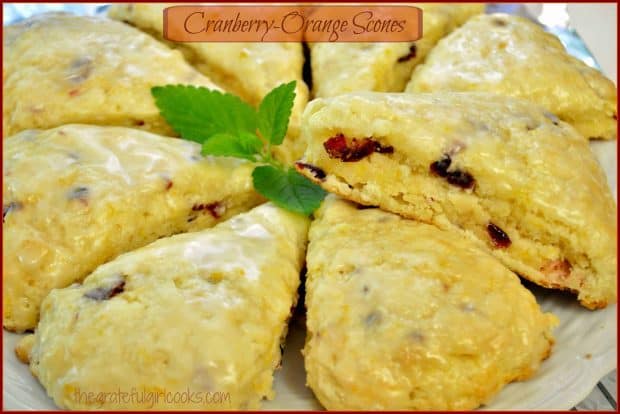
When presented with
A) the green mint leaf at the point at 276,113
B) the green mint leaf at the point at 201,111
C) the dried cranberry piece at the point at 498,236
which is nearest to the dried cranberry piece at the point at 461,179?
the dried cranberry piece at the point at 498,236

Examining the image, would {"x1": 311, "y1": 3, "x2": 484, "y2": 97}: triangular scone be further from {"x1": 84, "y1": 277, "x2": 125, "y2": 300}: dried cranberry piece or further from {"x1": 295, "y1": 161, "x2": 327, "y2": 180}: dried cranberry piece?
{"x1": 84, "y1": 277, "x2": 125, "y2": 300}: dried cranberry piece

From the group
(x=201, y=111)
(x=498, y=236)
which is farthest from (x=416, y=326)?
(x=201, y=111)

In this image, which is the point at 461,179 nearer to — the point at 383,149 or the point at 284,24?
the point at 383,149

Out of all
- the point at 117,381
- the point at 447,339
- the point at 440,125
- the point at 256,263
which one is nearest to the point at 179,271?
the point at 256,263

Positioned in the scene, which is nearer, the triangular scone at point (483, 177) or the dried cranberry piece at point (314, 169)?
the triangular scone at point (483, 177)

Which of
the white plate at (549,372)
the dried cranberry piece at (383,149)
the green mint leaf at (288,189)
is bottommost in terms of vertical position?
the white plate at (549,372)

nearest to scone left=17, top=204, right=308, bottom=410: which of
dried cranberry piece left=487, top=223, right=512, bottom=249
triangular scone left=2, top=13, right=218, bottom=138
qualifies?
dried cranberry piece left=487, top=223, right=512, bottom=249

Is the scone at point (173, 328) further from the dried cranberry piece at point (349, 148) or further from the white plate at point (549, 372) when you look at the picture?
the dried cranberry piece at point (349, 148)

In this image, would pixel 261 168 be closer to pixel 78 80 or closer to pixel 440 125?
pixel 440 125
